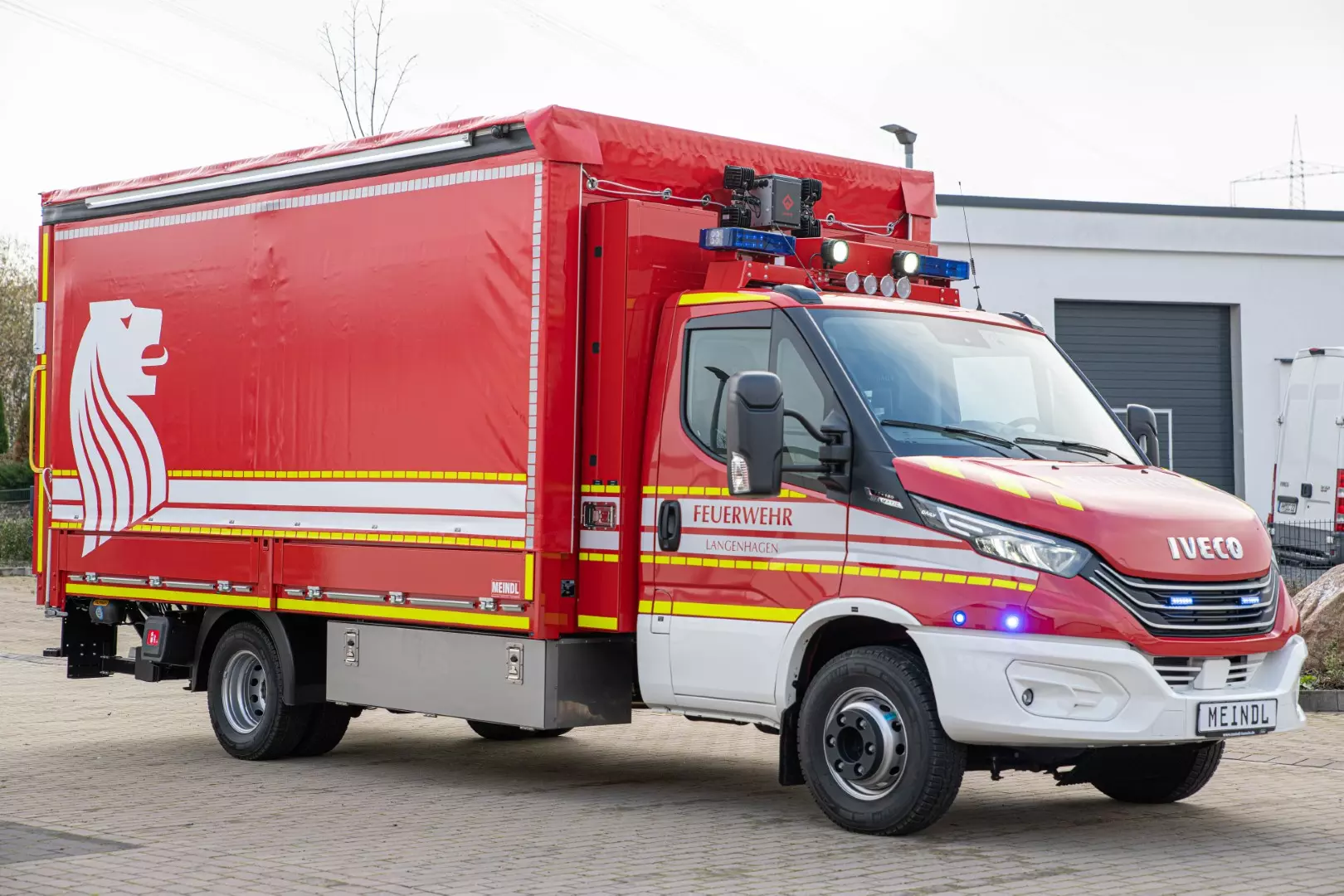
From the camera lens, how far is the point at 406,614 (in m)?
10.4

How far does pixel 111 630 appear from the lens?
13.1 m

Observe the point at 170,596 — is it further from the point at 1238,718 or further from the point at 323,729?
the point at 1238,718

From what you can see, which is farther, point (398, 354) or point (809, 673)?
point (398, 354)

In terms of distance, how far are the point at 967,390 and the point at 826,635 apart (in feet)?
4.72

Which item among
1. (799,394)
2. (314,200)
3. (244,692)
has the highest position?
(314,200)

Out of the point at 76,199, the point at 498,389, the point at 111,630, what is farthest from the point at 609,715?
the point at 76,199

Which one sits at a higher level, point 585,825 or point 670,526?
point 670,526

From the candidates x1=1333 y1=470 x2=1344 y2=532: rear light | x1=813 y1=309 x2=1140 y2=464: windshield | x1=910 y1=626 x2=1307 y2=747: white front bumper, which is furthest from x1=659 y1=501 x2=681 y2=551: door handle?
x1=1333 y1=470 x2=1344 y2=532: rear light

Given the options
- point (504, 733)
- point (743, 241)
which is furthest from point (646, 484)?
point (504, 733)

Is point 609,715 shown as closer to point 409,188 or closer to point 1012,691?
point 1012,691

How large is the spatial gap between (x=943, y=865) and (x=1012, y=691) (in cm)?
82

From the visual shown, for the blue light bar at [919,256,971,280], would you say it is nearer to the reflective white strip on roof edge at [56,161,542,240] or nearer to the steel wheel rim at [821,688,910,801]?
the reflective white strip on roof edge at [56,161,542,240]

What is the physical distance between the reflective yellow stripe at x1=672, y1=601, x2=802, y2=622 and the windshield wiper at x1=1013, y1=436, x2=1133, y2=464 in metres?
1.43

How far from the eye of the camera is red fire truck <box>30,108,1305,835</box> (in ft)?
26.7
